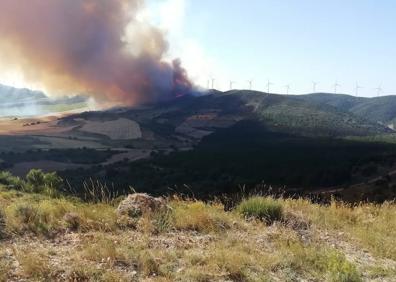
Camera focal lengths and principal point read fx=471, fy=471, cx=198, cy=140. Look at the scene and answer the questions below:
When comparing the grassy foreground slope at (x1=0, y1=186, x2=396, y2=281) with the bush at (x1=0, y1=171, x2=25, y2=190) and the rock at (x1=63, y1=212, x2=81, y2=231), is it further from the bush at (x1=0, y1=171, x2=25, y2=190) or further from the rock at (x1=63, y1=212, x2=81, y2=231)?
the bush at (x1=0, y1=171, x2=25, y2=190)

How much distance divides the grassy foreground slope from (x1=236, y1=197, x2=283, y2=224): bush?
24mm

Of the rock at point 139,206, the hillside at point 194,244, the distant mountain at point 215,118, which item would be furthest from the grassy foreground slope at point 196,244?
the distant mountain at point 215,118

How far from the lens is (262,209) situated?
11.2 m

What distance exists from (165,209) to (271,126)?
499 feet

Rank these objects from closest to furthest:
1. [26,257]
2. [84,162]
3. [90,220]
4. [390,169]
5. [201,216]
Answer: [26,257] < [90,220] < [201,216] < [390,169] < [84,162]

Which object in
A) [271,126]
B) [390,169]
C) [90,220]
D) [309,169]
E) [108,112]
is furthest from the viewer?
[108,112]

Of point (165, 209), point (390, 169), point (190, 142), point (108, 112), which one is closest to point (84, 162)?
point (190, 142)

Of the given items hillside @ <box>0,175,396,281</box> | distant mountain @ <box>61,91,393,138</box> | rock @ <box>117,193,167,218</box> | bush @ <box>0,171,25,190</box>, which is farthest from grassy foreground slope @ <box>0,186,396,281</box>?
distant mountain @ <box>61,91,393,138</box>

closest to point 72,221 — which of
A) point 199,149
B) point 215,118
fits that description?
point 199,149

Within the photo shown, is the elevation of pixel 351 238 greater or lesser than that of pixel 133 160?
greater

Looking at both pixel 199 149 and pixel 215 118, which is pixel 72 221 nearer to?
pixel 199 149

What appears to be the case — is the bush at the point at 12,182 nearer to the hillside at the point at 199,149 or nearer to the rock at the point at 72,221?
the hillside at the point at 199,149

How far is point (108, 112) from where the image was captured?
17075 centimetres

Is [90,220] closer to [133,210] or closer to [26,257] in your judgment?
[133,210]
